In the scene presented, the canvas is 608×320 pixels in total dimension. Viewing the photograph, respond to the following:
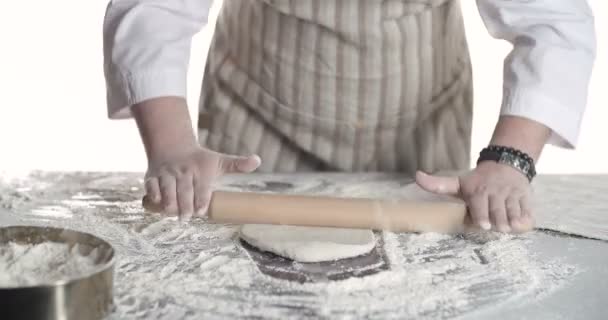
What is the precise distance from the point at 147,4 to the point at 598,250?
649 millimetres

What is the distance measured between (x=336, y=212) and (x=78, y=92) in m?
2.09

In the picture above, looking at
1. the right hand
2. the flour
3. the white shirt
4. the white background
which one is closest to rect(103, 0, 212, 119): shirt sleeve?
the white shirt

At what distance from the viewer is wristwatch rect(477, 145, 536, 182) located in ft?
3.42

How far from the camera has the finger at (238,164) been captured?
1025 millimetres

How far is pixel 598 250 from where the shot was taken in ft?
3.14

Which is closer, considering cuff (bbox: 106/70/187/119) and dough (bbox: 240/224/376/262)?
dough (bbox: 240/224/376/262)

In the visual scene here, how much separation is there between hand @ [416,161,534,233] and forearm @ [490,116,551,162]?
0.05m

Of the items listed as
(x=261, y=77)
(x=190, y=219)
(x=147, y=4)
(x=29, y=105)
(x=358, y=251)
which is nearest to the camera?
(x=358, y=251)

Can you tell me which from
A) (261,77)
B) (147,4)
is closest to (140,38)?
(147,4)

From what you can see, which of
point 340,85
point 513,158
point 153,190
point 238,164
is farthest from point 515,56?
point 153,190

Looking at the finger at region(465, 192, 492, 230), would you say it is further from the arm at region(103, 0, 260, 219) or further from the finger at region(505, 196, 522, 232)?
the arm at region(103, 0, 260, 219)

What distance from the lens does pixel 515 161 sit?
1.04 m

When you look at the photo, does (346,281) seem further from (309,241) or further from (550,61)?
(550,61)

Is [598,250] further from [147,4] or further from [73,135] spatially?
[73,135]
